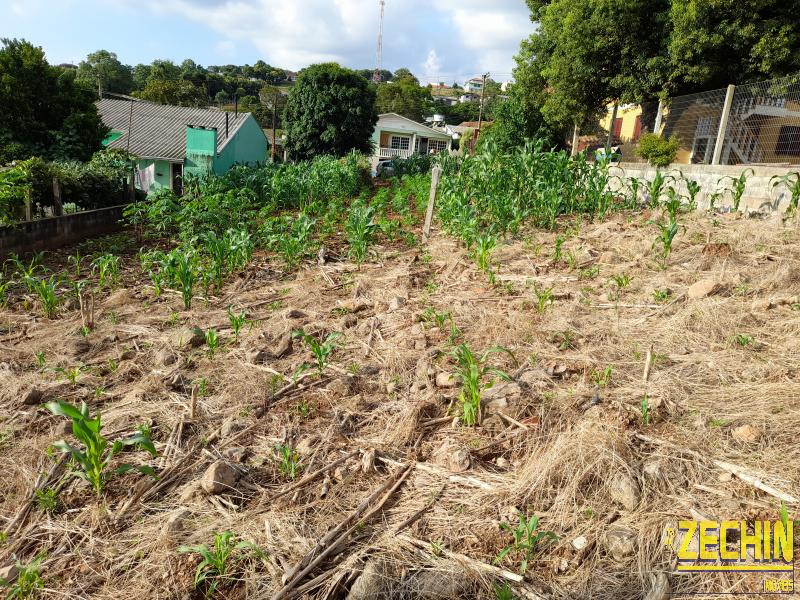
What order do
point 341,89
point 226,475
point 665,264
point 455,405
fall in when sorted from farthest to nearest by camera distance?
point 341,89 → point 665,264 → point 455,405 → point 226,475

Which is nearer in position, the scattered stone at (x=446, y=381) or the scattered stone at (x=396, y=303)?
the scattered stone at (x=446, y=381)

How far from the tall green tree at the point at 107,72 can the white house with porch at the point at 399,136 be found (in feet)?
108

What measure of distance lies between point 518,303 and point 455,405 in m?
1.83

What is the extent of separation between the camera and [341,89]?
27125 mm

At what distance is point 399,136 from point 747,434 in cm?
4329

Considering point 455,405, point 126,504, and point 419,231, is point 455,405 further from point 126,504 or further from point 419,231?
point 419,231

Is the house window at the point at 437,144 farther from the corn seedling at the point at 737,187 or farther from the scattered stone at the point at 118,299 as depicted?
the scattered stone at the point at 118,299

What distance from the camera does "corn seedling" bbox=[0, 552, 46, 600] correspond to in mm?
1999

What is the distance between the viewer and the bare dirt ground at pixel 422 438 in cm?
212

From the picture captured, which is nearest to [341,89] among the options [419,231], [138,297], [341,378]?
[419,231]

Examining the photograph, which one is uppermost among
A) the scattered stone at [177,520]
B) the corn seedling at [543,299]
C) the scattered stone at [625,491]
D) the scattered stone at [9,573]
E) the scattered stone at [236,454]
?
the corn seedling at [543,299]

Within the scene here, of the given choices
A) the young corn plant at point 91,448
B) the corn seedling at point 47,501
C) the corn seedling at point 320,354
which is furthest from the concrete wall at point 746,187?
the corn seedling at point 47,501

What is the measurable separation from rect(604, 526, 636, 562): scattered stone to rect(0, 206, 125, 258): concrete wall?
8.33 metres

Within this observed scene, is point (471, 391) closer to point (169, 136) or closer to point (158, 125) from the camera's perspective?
point (169, 136)
